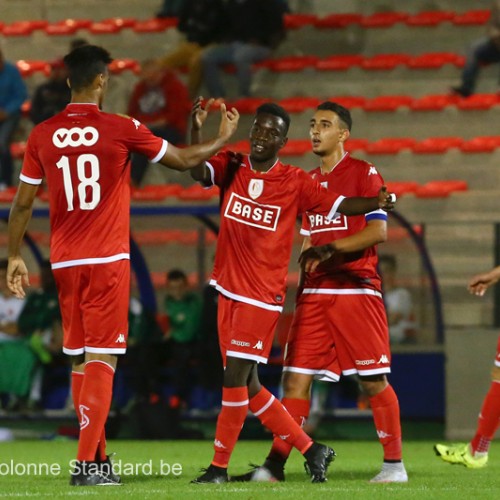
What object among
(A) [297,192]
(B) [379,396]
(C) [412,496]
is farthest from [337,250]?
(C) [412,496]

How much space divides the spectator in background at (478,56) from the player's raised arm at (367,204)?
8070mm

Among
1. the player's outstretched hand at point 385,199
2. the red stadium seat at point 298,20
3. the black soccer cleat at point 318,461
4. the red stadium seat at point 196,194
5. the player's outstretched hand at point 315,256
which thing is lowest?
the black soccer cleat at point 318,461

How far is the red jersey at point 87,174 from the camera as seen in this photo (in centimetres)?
648

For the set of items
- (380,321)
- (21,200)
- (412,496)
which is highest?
(21,200)

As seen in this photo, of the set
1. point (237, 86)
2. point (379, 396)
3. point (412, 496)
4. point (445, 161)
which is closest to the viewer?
point (412, 496)

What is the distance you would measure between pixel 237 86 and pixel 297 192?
9.15 m

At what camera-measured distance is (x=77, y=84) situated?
6578 mm

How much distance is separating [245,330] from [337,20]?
33.0 feet

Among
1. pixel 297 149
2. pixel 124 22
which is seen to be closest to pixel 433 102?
pixel 297 149

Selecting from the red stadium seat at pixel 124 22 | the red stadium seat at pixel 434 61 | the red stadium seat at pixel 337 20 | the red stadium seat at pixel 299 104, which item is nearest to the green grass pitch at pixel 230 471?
the red stadium seat at pixel 299 104

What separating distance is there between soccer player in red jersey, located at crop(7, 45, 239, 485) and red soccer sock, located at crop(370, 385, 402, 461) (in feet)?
4.82

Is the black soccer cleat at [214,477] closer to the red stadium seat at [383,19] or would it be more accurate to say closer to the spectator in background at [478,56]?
the spectator in background at [478,56]

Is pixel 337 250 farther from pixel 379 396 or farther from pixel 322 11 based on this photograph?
pixel 322 11

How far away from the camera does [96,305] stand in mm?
6453
